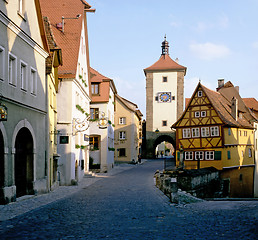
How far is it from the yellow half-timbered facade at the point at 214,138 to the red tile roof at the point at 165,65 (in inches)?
959

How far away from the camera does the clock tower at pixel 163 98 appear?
201ft

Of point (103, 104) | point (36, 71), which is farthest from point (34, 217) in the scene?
point (103, 104)

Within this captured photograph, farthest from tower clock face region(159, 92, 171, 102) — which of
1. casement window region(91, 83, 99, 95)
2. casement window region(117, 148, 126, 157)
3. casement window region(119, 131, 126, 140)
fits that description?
casement window region(91, 83, 99, 95)

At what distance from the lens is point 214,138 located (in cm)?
3388

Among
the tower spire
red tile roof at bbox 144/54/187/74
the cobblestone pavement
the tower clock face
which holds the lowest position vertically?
the cobblestone pavement

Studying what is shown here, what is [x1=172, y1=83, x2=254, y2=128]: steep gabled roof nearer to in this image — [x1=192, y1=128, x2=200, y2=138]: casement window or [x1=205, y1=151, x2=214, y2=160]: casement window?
[x1=192, y1=128, x2=200, y2=138]: casement window

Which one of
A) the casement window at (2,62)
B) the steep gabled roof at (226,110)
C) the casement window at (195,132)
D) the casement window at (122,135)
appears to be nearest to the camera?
the casement window at (2,62)

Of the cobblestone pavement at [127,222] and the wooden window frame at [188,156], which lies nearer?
the cobblestone pavement at [127,222]

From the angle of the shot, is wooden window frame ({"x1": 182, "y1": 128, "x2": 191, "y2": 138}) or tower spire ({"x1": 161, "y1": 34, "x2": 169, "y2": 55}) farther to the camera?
tower spire ({"x1": 161, "y1": 34, "x2": 169, "y2": 55})

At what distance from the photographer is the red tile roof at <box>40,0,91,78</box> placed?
21.8 meters

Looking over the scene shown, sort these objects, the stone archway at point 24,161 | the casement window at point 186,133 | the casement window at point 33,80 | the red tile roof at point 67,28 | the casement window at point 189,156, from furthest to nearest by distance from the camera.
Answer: the casement window at point 186,133, the casement window at point 189,156, the red tile roof at point 67,28, the casement window at point 33,80, the stone archway at point 24,161

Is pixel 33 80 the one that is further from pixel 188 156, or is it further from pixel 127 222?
pixel 188 156

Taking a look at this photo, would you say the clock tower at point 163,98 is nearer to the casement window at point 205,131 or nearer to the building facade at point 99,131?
the casement window at point 205,131

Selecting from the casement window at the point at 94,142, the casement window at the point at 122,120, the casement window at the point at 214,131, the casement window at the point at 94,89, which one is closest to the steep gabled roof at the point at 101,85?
the casement window at the point at 94,89
